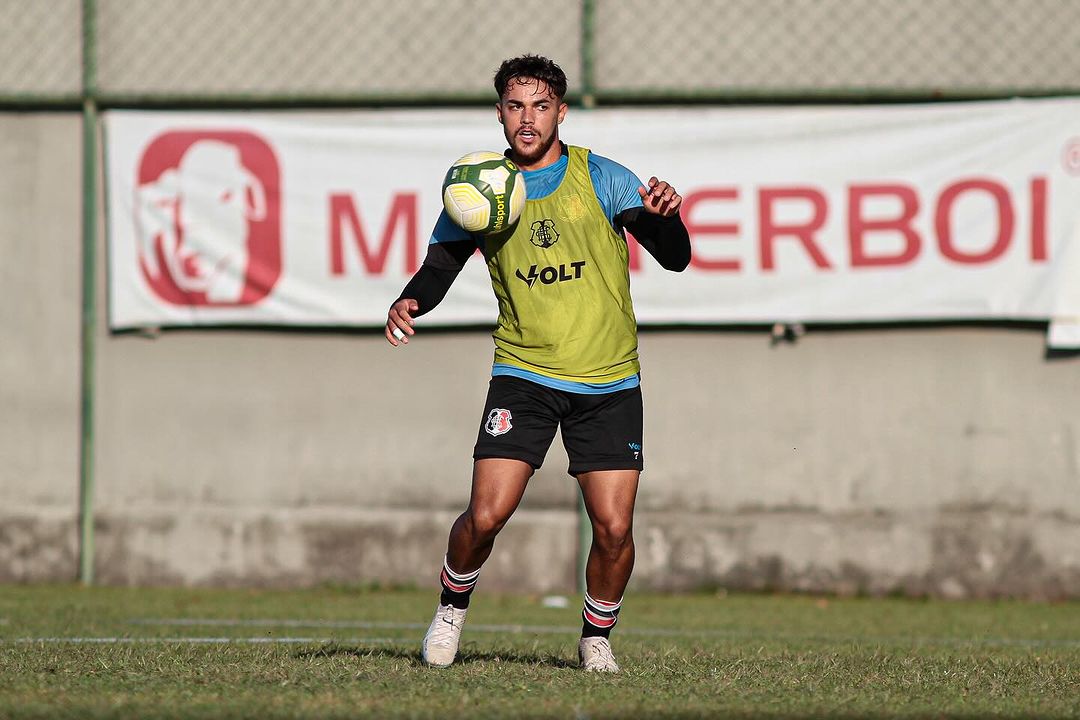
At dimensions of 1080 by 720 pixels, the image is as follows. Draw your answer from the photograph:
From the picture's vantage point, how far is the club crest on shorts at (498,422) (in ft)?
18.1

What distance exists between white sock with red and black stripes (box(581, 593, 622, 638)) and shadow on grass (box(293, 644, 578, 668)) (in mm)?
180

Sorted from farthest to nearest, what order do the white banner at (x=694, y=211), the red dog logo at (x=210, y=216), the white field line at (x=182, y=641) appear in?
the red dog logo at (x=210, y=216) < the white banner at (x=694, y=211) < the white field line at (x=182, y=641)

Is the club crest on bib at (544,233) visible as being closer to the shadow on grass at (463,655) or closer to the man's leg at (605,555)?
the man's leg at (605,555)

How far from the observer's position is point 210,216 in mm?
10633

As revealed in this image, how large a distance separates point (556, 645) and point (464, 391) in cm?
365

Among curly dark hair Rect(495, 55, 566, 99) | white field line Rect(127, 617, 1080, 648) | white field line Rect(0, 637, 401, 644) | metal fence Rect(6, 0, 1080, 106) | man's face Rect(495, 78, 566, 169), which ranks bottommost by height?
white field line Rect(127, 617, 1080, 648)

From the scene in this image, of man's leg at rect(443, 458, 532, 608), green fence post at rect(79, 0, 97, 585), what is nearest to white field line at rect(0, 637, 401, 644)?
man's leg at rect(443, 458, 532, 608)

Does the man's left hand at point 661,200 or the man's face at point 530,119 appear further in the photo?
the man's face at point 530,119

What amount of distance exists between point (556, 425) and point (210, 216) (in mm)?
5709

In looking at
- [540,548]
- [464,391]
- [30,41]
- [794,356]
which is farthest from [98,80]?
[794,356]

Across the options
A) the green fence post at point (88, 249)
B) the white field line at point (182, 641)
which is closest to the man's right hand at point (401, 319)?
the white field line at point (182, 641)

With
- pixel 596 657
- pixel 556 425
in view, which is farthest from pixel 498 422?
pixel 596 657

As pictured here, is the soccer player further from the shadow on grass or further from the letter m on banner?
the letter m on banner

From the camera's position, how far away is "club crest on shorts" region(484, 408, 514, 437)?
217 inches
